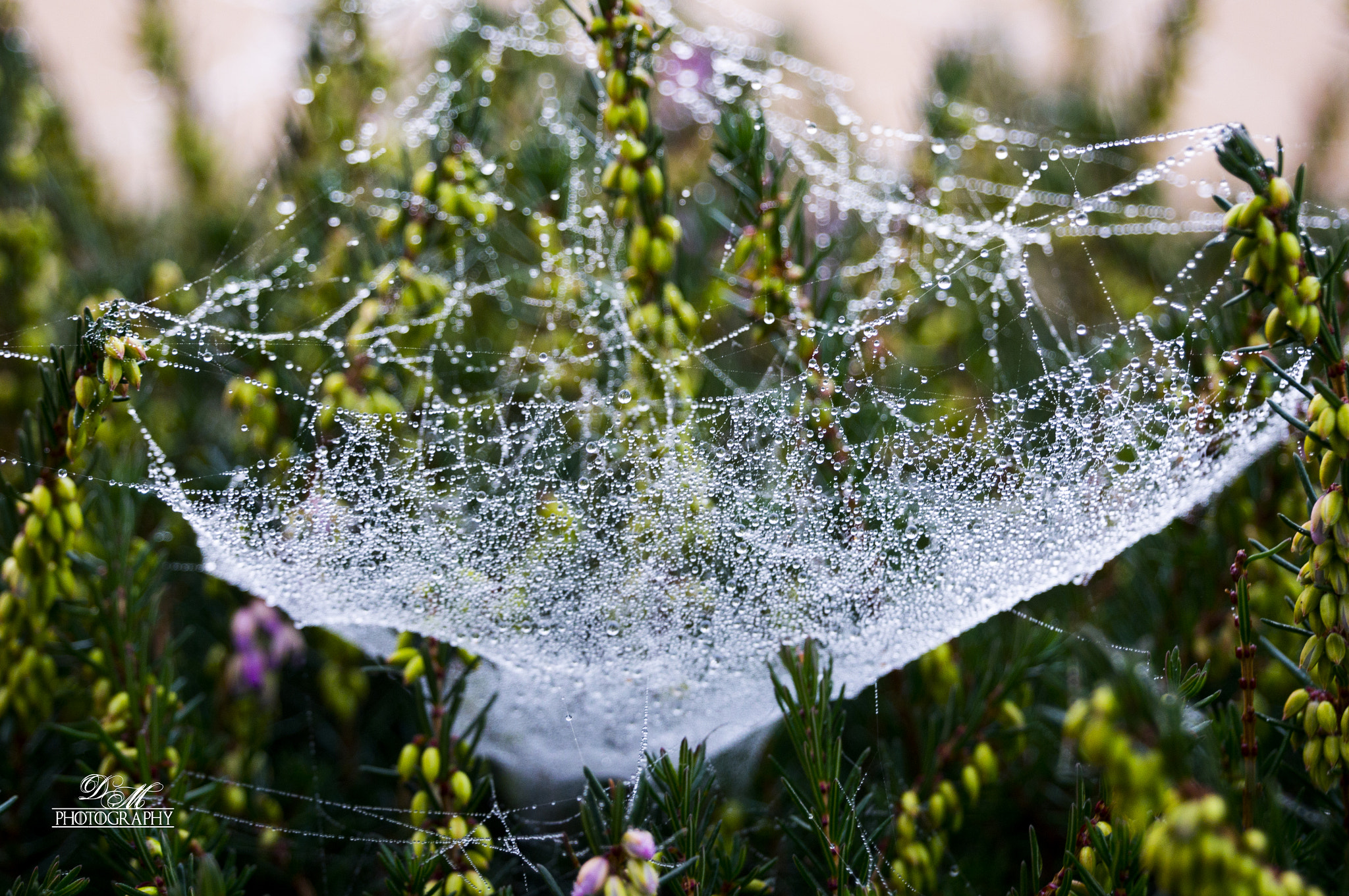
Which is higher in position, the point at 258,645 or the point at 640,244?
the point at 640,244

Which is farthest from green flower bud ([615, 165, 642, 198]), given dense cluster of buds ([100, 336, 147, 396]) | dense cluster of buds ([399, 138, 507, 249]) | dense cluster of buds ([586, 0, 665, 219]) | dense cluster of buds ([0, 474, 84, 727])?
dense cluster of buds ([0, 474, 84, 727])

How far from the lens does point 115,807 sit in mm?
551

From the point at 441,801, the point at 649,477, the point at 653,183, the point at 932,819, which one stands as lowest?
the point at 932,819

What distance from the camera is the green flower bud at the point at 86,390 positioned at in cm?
51

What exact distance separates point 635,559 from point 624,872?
0.27 m

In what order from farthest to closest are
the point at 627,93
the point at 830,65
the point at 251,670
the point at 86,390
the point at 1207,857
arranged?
the point at 830,65 < the point at 251,670 < the point at 627,93 < the point at 86,390 < the point at 1207,857

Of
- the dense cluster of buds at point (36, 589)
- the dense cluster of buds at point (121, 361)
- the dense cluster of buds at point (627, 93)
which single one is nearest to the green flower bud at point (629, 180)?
the dense cluster of buds at point (627, 93)

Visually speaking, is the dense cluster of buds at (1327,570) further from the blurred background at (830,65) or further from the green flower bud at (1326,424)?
the blurred background at (830,65)

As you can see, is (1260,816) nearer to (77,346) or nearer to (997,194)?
(77,346)

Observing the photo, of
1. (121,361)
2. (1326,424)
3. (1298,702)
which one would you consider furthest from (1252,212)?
(121,361)

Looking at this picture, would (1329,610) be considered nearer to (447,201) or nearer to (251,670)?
(447,201)

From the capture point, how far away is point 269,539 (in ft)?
2.23

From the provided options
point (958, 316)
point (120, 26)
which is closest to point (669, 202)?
point (958, 316)

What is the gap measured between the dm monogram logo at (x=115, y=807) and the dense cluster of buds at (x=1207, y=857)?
583 mm
